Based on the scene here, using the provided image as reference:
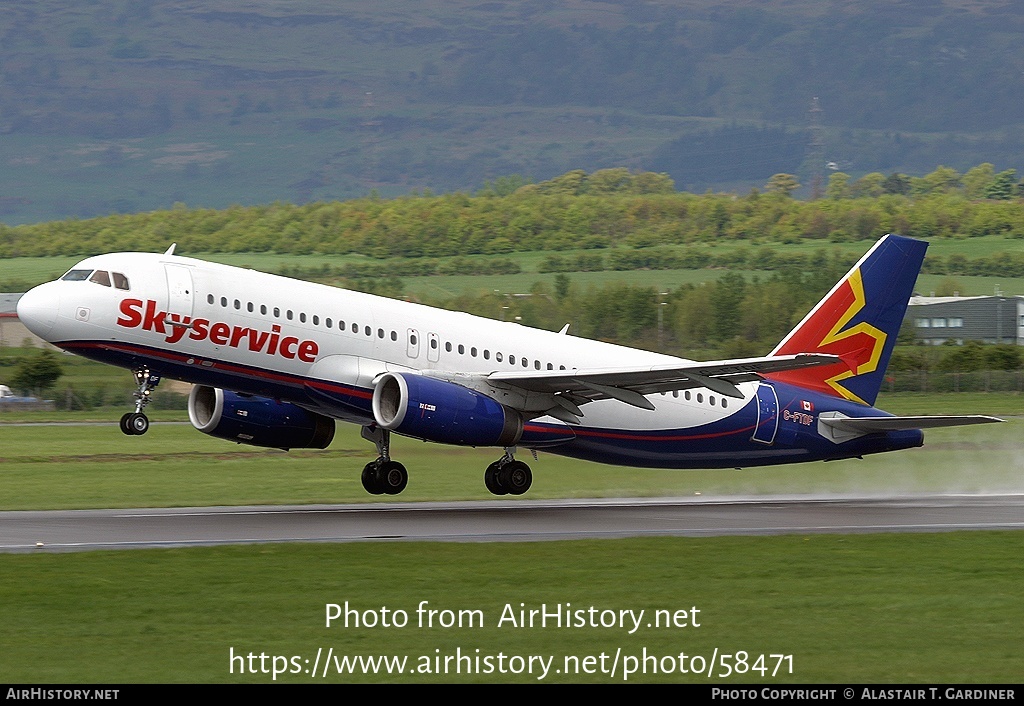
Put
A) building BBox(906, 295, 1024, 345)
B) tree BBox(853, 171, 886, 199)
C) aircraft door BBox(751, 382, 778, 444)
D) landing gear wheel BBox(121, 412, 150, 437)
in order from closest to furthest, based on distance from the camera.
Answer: landing gear wheel BBox(121, 412, 150, 437) → aircraft door BBox(751, 382, 778, 444) → building BBox(906, 295, 1024, 345) → tree BBox(853, 171, 886, 199)

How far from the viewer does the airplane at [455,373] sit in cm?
3186

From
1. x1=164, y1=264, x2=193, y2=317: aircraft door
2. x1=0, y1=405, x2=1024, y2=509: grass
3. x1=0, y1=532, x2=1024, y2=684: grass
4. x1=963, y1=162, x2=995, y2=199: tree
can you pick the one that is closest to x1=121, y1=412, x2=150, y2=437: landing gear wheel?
x1=164, y1=264, x2=193, y2=317: aircraft door

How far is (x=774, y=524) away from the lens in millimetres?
30516

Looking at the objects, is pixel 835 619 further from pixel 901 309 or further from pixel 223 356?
pixel 901 309

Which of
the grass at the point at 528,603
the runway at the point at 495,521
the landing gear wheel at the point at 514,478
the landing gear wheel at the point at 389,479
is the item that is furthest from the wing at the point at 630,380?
the grass at the point at 528,603

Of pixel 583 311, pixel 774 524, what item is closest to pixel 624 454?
pixel 774 524

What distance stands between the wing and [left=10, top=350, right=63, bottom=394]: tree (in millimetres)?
45120

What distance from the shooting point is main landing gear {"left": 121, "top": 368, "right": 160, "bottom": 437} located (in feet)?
99.2

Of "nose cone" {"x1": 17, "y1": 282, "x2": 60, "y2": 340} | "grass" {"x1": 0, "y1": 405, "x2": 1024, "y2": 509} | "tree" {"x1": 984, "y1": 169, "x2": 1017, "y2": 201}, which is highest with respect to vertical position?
"tree" {"x1": 984, "y1": 169, "x2": 1017, "y2": 201}

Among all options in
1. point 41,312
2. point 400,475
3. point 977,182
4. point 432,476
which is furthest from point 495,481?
point 977,182

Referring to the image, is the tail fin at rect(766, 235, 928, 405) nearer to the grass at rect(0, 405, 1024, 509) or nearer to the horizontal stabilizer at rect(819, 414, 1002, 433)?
the horizontal stabilizer at rect(819, 414, 1002, 433)

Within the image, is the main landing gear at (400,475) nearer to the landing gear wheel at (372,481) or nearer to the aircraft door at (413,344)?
the landing gear wheel at (372,481)
